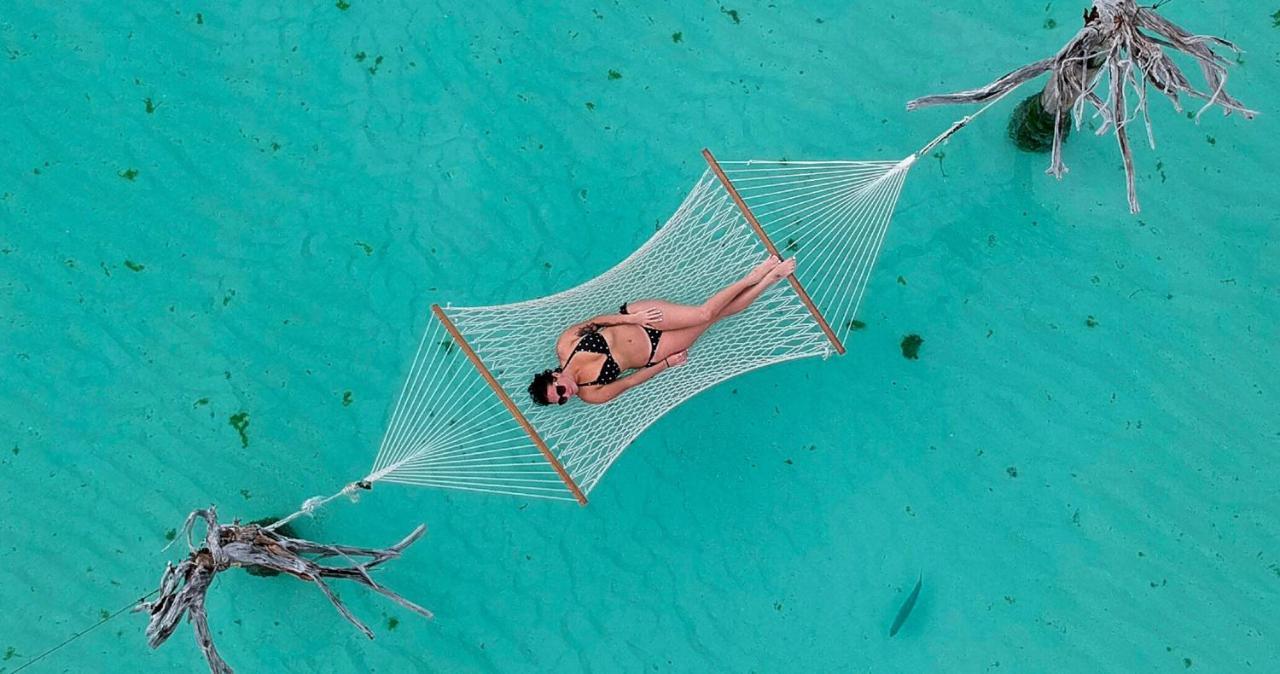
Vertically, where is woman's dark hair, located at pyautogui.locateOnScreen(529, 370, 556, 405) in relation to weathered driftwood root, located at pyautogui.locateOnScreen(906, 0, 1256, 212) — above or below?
below

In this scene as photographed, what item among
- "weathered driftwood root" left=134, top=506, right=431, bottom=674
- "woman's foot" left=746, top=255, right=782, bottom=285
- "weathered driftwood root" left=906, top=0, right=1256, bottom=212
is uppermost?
"weathered driftwood root" left=906, top=0, right=1256, bottom=212

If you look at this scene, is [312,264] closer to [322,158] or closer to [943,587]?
[322,158]

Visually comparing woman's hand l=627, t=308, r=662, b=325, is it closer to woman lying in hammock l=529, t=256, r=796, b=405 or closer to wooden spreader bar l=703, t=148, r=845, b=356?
woman lying in hammock l=529, t=256, r=796, b=405

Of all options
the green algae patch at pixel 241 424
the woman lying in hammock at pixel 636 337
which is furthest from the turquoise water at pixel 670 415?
the woman lying in hammock at pixel 636 337

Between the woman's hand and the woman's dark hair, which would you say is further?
the woman's hand

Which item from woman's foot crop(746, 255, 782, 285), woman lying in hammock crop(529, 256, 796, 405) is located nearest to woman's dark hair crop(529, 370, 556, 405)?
woman lying in hammock crop(529, 256, 796, 405)

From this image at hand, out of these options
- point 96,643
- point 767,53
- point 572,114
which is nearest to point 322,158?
point 572,114
